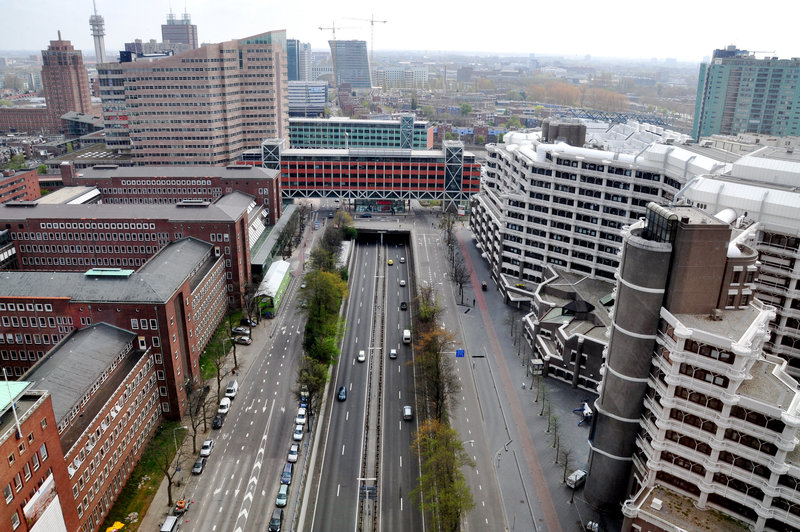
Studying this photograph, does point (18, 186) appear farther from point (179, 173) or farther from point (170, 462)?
point (170, 462)

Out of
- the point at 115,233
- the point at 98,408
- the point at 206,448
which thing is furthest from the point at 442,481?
the point at 115,233

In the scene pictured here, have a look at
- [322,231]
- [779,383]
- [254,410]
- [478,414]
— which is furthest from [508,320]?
[322,231]

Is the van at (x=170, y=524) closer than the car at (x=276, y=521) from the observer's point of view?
Yes

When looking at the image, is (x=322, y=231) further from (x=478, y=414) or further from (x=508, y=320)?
(x=478, y=414)

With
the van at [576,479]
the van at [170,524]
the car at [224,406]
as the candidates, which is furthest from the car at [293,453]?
the van at [576,479]

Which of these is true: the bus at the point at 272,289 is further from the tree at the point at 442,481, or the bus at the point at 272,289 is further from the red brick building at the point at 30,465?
the red brick building at the point at 30,465

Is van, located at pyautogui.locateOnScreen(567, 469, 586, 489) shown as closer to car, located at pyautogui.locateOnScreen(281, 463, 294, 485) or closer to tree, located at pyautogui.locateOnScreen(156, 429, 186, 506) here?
car, located at pyautogui.locateOnScreen(281, 463, 294, 485)
